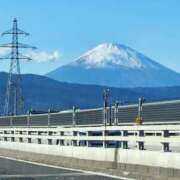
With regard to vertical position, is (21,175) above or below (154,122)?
below

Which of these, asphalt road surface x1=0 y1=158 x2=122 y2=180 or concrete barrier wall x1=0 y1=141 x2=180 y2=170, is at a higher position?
concrete barrier wall x1=0 y1=141 x2=180 y2=170

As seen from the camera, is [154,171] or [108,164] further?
[108,164]

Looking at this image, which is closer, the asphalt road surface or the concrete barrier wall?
the concrete barrier wall

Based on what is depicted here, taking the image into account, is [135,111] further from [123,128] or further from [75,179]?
[75,179]

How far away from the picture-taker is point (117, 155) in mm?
19938

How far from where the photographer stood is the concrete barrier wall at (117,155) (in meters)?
16.6

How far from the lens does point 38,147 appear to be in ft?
95.3

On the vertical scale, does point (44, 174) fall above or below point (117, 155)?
below

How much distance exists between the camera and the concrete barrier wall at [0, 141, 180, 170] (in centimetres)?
1660

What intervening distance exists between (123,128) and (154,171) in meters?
2.94

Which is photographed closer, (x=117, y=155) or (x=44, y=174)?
(x=117, y=155)

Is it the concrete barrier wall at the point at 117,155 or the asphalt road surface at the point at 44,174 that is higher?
the concrete barrier wall at the point at 117,155

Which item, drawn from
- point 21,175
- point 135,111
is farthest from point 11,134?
point 21,175

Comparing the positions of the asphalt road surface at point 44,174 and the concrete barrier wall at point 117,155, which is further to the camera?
the asphalt road surface at point 44,174
